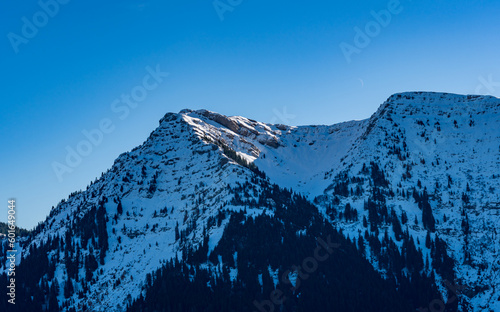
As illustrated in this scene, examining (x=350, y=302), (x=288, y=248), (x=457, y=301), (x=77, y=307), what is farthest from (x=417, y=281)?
(x=77, y=307)

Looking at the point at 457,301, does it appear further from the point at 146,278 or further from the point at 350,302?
the point at 146,278

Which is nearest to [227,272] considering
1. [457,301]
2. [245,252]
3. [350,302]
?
[245,252]

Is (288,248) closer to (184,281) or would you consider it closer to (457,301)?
(184,281)

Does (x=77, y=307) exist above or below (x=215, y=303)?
above

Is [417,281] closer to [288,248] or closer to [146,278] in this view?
[288,248]

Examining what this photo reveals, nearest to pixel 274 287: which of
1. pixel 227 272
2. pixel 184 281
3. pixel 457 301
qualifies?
pixel 227 272

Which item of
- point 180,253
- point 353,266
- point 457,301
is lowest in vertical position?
point 457,301

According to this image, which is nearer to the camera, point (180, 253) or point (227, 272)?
point (227, 272)

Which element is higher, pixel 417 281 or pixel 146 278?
pixel 146 278

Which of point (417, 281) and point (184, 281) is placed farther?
point (417, 281)
